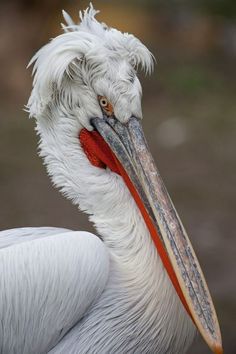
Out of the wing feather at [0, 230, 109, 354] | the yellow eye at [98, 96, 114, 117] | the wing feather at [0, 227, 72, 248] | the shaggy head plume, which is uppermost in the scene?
the shaggy head plume

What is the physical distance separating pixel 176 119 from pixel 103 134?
7459 mm

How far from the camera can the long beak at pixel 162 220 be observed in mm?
3918

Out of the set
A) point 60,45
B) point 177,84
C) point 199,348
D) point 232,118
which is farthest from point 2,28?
point 60,45

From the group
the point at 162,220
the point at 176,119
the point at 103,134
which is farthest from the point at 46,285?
the point at 176,119

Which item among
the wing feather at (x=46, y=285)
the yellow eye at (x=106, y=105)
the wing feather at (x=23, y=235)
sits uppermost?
the yellow eye at (x=106, y=105)

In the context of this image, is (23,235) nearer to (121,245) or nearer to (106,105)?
(121,245)

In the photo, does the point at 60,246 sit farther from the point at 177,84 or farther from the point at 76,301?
the point at 177,84

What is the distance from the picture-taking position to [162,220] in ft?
13.2

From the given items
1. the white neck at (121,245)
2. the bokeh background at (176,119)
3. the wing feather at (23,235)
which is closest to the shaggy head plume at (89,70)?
the white neck at (121,245)

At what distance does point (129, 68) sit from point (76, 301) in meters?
1.12

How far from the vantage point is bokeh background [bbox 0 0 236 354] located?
8.64 meters

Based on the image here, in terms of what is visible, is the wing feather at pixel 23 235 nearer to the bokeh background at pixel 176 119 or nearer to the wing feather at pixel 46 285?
the wing feather at pixel 46 285

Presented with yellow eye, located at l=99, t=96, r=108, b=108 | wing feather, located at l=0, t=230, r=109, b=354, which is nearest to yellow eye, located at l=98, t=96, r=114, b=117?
yellow eye, located at l=99, t=96, r=108, b=108

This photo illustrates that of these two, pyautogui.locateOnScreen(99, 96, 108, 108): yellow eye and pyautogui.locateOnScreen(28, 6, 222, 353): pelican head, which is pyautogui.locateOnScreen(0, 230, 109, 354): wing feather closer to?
pyautogui.locateOnScreen(28, 6, 222, 353): pelican head
